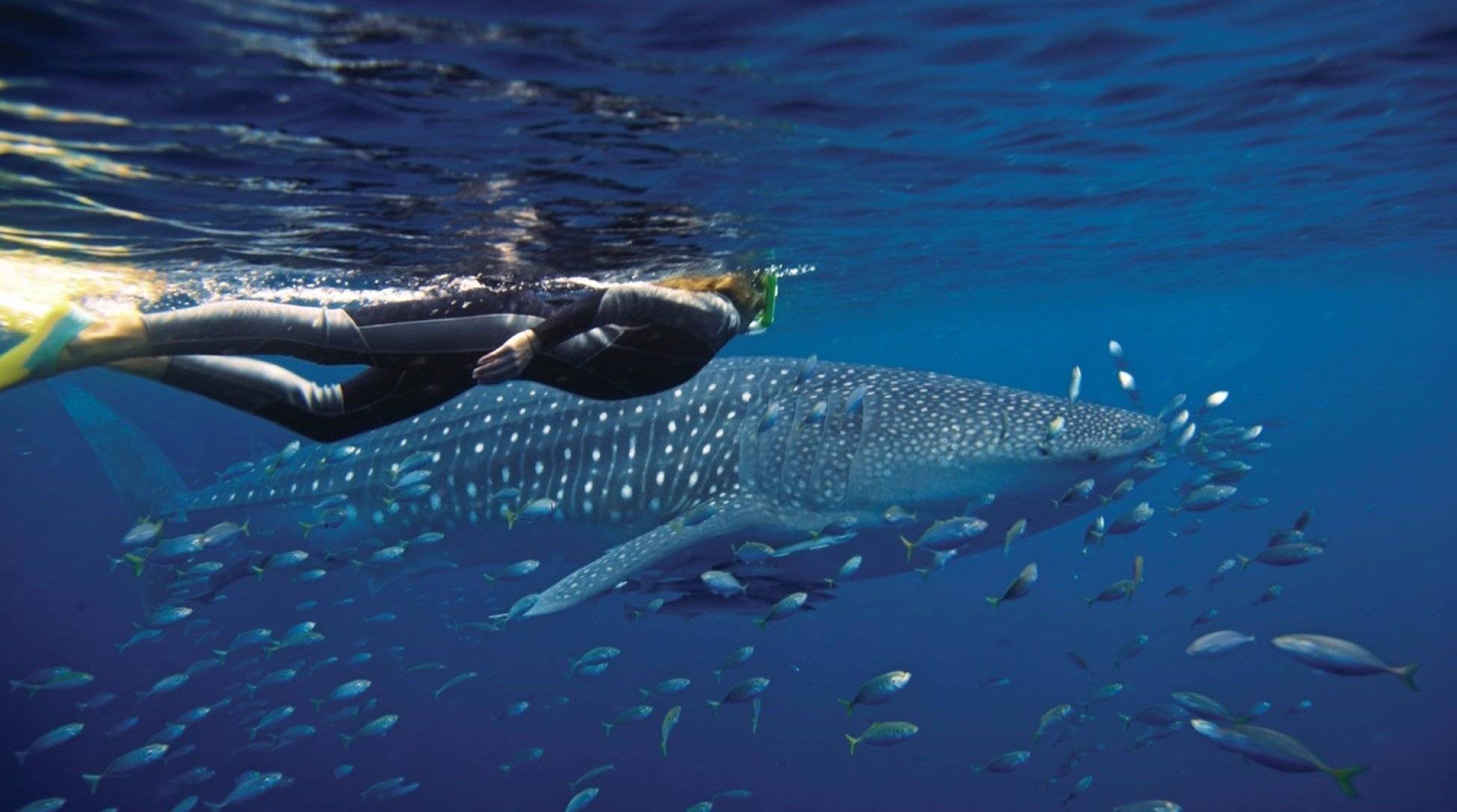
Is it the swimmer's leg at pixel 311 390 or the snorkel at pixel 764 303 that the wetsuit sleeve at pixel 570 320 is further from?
the snorkel at pixel 764 303

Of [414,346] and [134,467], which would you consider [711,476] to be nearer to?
[414,346]

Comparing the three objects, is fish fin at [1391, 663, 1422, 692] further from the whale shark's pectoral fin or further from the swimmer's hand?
the swimmer's hand

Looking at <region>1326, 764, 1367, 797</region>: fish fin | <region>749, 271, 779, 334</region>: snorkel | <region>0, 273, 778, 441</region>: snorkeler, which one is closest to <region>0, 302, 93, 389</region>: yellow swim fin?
<region>0, 273, 778, 441</region>: snorkeler

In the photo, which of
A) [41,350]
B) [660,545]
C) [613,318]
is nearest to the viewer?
[41,350]

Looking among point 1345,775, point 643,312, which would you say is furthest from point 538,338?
point 1345,775

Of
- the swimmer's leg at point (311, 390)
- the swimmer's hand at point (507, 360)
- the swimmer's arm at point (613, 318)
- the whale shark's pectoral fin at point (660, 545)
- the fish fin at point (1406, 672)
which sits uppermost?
the swimmer's arm at point (613, 318)

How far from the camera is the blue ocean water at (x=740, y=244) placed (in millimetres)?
5758

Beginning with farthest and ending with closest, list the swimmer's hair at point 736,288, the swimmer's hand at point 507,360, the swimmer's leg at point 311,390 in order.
Result: the swimmer's hair at point 736,288, the swimmer's leg at point 311,390, the swimmer's hand at point 507,360

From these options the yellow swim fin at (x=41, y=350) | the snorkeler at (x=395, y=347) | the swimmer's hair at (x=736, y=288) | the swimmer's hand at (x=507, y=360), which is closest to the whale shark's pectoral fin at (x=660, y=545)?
the snorkeler at (x=395, y=347)

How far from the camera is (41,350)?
3.75m

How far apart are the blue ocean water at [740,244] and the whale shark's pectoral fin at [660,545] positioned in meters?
3.31

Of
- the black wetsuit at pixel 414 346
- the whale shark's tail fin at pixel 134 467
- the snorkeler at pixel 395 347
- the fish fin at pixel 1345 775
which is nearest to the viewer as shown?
the snorkeler at pixel 395 347

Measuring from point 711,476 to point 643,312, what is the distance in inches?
116

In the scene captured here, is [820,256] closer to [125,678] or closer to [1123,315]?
[125,678]
